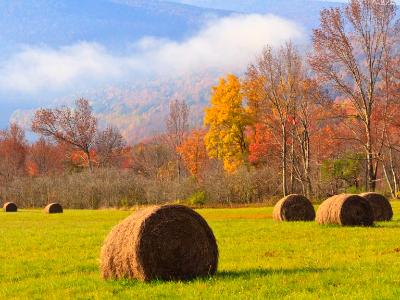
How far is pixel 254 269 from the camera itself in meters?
13.1

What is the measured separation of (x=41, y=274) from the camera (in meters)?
13.8

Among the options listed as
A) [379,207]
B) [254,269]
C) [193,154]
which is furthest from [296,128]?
[254,269]

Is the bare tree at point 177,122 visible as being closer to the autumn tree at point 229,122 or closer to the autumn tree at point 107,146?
the autumn tree at point 107,146

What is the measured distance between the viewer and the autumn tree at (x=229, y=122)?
6341 centimetres

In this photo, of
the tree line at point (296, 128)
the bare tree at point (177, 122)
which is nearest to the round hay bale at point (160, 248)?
the tree line at point (296, 128)

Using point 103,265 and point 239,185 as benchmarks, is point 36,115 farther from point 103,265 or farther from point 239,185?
point 103,265

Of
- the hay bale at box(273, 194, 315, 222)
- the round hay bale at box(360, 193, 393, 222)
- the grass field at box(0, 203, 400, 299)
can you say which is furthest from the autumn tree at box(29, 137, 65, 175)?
the grass field at box(0, 203, 400, 299)

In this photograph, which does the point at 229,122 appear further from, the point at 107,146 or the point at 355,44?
the point at 107,146

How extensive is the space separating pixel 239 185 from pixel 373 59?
1953 centimetres

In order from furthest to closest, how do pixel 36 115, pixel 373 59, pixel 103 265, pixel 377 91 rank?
pixel 36 115 → pixel 377 91 → pixel 373 59 → pixel 103 265

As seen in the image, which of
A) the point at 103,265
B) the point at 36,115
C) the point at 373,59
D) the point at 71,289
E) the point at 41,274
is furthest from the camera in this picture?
the point at 36,115

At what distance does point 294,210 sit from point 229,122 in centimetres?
3625

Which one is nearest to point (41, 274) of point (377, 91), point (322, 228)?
point (322, 228)

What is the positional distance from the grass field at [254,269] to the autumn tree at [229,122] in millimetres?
41237
